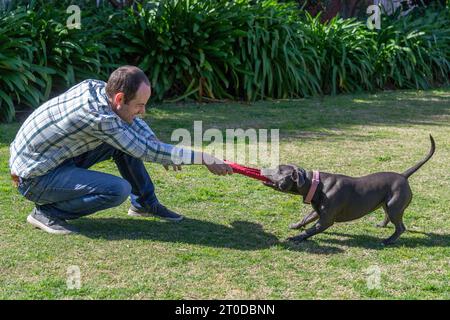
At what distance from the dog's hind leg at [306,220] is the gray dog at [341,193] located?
109 mm

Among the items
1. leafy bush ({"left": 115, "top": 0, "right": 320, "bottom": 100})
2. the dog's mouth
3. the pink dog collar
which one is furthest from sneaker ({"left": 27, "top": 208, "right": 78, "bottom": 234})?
leafy bush ({"left": 115, "top": 0, "right": 320, "bottom": 100})

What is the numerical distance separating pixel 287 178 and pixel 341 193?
35 cm

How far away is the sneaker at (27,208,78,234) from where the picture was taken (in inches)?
178

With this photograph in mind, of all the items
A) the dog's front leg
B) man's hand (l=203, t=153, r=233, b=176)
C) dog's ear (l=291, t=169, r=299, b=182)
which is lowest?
the dog's front leg

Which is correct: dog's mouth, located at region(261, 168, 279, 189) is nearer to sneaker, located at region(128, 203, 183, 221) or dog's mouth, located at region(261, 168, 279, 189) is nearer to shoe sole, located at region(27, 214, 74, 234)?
sneaker, located at region(128, 203, 183, 221)

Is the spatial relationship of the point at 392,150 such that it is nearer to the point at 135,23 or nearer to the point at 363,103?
the point at 363,103

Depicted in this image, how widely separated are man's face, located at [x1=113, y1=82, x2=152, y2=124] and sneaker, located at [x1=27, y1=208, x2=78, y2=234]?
32.1 inches

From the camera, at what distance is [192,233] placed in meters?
4.66

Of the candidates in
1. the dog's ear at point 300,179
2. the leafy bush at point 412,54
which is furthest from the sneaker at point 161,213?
the leafy bush at point 412,54

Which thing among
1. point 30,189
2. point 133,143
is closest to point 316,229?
point 133,143

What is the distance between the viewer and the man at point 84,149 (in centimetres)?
419

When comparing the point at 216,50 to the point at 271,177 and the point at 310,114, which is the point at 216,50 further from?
the point at 271,177

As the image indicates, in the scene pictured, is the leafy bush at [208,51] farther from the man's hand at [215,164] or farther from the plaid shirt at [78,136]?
the man's hand at [215,164]

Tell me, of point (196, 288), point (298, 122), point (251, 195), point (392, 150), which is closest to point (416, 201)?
point (251, 195)
